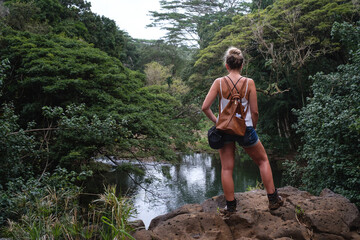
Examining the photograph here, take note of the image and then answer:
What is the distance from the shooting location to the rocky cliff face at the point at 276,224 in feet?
9.33

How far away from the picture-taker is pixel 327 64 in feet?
39.5

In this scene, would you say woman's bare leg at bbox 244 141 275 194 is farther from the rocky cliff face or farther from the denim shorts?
the rocky cliff face

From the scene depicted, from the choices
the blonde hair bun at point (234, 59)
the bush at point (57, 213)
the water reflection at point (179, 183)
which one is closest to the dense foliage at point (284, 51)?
the water reflection at point (179, 183)

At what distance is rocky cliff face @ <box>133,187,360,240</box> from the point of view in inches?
112

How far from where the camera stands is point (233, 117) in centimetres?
294

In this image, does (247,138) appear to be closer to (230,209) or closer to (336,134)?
(230,209)

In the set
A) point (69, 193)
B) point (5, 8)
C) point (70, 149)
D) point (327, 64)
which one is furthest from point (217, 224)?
point (5, 8)

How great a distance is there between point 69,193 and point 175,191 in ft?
21.4

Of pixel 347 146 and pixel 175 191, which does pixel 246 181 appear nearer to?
pixel 175 191

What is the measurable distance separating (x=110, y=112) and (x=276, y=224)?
515 centimetres

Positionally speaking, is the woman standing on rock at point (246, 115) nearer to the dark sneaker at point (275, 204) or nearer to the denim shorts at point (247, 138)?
the denim shorts at point (247, 138)

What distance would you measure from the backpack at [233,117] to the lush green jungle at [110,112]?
1.27 m

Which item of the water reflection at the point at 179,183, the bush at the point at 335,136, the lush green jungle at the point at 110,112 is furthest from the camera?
the water reflection at the point at 179,183

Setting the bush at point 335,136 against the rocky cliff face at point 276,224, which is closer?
the rocky cliff face at point 276,224
